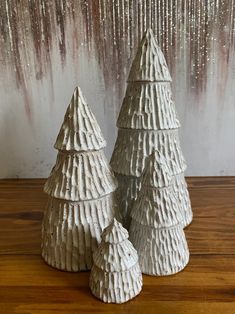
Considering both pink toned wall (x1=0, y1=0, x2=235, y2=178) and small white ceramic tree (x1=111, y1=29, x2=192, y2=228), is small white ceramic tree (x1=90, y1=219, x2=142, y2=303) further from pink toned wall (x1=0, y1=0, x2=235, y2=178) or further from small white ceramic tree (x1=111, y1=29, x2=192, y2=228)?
pink toned wall (x1=0, y1=0, x2=235, y2=178)

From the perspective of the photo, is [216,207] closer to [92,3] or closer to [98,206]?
[98,206]

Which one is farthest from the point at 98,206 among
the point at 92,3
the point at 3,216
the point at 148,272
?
the point at 92,3

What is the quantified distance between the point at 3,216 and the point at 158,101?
14.1 inches

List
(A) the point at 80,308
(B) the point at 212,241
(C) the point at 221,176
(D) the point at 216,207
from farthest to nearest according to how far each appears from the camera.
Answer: (C) the point at 221,176, (D) the point at 216,207, (B) the point at 212,241, (A) the point at 80,308

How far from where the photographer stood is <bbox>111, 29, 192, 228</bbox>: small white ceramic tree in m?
0.48

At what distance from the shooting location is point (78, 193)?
1.42ft

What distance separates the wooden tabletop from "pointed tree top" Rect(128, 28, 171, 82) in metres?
0.26

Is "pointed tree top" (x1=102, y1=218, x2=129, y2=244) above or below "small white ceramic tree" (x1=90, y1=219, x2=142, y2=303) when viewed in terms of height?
above

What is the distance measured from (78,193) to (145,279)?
0.15 metres

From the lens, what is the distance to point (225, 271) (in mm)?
451

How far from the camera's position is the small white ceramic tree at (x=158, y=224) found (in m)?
0.43

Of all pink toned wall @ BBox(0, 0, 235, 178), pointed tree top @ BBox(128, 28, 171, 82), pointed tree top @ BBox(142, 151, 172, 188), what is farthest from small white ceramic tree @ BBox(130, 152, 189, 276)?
pink toned wall @ BBox(0, 0, 235, 178)

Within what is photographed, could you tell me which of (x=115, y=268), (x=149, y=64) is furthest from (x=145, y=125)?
(x=115, y=268)

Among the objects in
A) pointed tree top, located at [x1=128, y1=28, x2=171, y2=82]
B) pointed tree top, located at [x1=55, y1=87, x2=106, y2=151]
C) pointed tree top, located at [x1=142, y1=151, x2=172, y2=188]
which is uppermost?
pointed tree top, located at [x1=128, y1=28, x2=171, y2=82]
